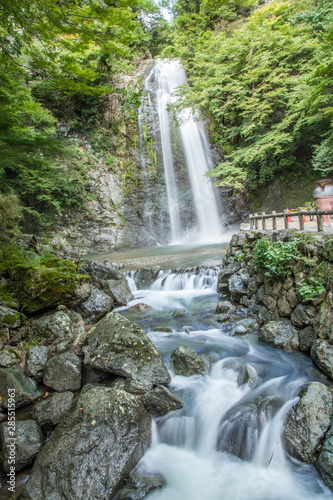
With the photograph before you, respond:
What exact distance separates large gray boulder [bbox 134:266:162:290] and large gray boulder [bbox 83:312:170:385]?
4.87 m

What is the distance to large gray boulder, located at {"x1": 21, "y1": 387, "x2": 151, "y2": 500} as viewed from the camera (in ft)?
8.68

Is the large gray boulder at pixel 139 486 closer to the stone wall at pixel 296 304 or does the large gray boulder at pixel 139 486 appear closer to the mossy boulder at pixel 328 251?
the stone wall at pixel 296 304

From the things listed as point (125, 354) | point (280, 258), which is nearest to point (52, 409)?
point (125, 354)

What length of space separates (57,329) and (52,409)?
1.83 metres

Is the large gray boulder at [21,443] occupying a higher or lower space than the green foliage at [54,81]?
lower

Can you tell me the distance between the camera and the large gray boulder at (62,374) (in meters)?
4.11

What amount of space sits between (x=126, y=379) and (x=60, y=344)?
5.66ft

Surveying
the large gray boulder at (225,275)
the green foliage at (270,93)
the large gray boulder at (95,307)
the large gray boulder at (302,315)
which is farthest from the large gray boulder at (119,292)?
the green foliage at (270,93)

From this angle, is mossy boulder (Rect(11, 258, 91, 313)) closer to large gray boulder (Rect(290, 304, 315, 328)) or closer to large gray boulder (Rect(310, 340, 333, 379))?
large gray boulder (Rect(290, 304, 315, 328))

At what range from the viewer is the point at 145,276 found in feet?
32.2

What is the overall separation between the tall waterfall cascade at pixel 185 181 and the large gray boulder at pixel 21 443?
641 inches

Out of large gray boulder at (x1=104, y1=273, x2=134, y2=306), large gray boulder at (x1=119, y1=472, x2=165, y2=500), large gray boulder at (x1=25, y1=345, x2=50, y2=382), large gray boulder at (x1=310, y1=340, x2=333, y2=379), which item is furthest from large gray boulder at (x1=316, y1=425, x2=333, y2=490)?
large gray boulder at (x1=104, y1=273, x2=134, y2=306)

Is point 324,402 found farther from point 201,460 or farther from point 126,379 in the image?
point 126,379

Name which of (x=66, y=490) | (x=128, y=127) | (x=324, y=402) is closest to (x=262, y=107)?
(x=128, y=127)
